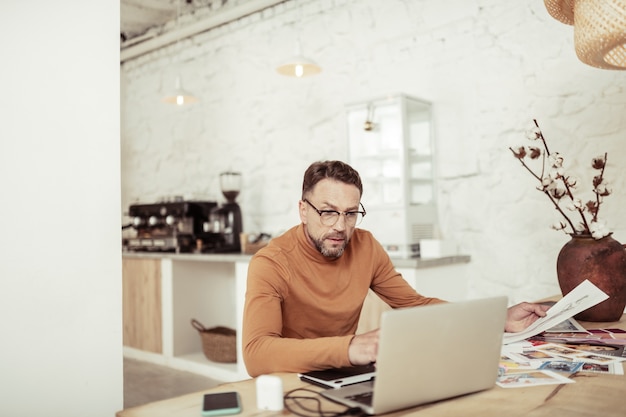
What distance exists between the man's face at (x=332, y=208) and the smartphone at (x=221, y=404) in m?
0.75

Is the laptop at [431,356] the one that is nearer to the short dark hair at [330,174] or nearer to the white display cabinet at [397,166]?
the short dark hair at [330,174]

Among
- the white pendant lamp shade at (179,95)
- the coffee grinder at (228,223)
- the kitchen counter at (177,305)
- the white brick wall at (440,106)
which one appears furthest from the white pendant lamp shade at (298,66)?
the kitchen counter at (177,305)

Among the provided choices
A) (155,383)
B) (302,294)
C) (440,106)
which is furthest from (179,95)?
(302,294)

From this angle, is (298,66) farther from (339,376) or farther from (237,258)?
(339,376)

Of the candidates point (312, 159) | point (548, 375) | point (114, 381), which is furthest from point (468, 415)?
point (312, 159)

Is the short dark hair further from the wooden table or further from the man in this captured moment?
the wooden table

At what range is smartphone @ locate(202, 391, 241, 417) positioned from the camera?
110 cm

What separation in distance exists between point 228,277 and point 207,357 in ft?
2.52

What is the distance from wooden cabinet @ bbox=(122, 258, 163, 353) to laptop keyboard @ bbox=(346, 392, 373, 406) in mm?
3626

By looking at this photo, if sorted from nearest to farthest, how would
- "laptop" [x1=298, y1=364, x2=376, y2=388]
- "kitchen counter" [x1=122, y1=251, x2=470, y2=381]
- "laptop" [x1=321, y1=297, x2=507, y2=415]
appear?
"laptop" [x1=321, y1=297, x2=507, y2=415], "laptop" [x1=298, y1=364, x2=376, y2=388], "kitchen counter" [x1=122, y1=251, x2=470, y2=381]

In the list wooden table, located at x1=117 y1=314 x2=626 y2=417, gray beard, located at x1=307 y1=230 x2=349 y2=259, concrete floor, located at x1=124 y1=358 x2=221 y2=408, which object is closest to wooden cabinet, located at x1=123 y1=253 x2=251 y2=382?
concrete floor, located at x1=124 y1=358 x2=221 y2=408

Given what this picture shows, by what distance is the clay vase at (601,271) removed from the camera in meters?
1.99

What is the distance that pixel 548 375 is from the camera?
1.36 m

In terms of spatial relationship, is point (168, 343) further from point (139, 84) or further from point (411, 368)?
point (411, 368)
